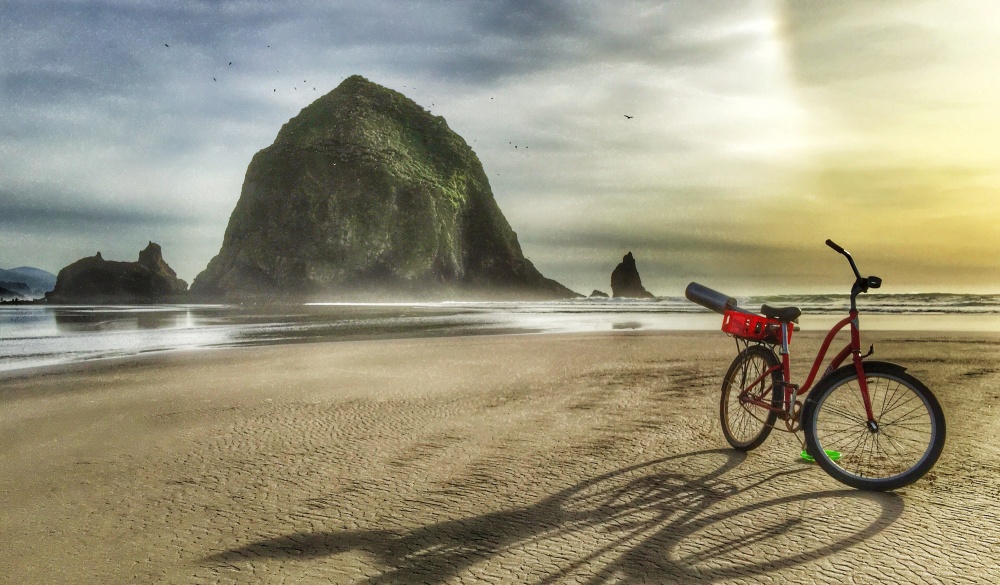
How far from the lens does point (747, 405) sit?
549cm

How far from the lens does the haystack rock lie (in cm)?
10150

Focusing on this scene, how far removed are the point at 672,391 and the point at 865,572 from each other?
506 cm

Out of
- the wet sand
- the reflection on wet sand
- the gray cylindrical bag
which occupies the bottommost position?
the reflection on wet sand

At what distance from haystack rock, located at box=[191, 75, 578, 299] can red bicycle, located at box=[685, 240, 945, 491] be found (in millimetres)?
97385

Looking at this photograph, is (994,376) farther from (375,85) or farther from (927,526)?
(375,85)

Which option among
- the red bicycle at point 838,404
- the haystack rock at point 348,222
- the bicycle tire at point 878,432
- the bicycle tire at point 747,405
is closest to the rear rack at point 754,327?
the red bicycle at point 838,404

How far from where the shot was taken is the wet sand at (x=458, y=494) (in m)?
3.01

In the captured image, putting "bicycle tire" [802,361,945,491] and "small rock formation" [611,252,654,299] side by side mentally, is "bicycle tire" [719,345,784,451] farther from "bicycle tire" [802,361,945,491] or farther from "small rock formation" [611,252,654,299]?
"small rock formation" [611,252,654,299]

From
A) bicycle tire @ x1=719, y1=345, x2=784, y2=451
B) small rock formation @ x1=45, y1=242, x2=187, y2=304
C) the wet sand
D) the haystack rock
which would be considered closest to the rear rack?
bicycle tire @ x1=719, y1=345, x2=784, y2=451

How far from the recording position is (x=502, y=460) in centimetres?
483

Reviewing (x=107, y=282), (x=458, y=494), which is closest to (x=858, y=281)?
(x=458, y=494)

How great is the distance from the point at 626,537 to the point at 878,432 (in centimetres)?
252

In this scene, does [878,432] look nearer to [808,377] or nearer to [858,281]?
[808,377]

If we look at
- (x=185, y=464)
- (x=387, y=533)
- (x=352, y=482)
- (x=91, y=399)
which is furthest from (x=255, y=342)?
(x=387, y=533)
